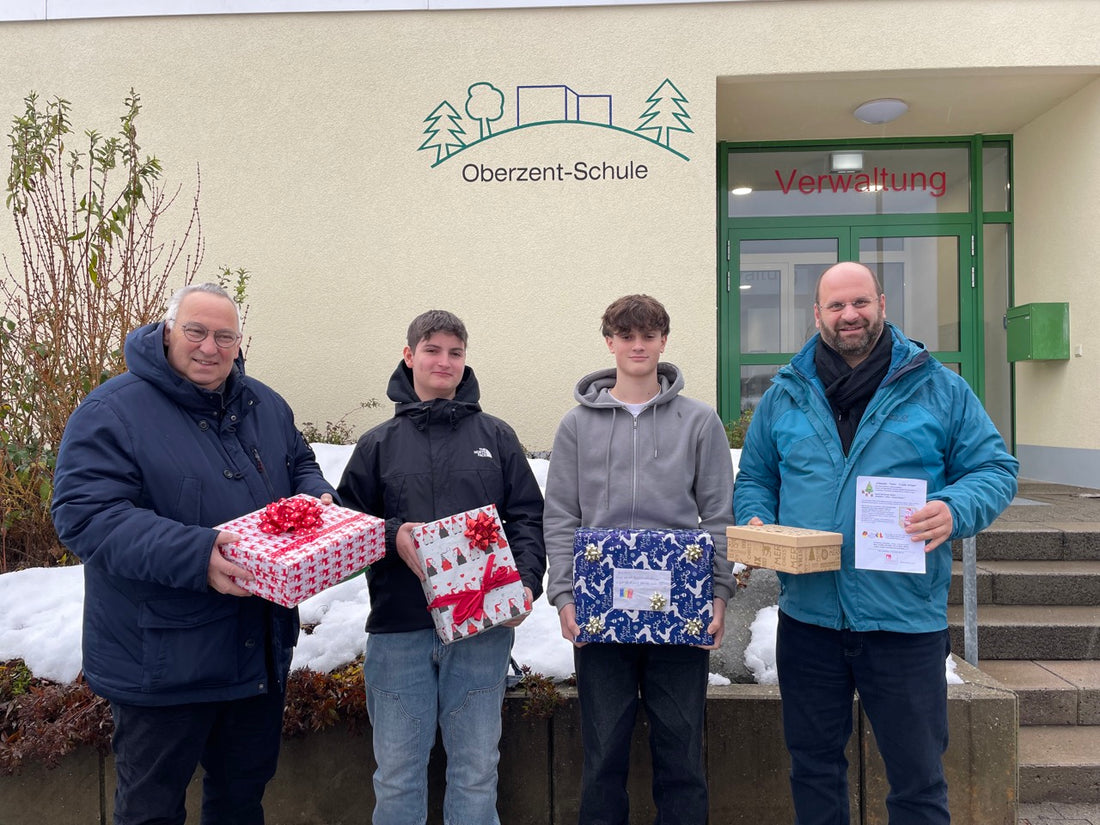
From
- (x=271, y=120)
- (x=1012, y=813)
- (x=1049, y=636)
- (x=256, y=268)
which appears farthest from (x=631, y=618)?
(x=271, y=120)

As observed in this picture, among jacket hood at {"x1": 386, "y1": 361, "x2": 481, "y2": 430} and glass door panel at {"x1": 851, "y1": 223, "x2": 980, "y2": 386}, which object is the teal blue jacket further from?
glass door panel at {"x1": 851, "y1": 223, "x2": 980, "y2": 386}

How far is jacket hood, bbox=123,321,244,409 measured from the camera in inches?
88.3

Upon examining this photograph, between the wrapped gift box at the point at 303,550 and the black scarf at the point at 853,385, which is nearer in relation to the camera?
the wrapped gift box at the point at 303,550

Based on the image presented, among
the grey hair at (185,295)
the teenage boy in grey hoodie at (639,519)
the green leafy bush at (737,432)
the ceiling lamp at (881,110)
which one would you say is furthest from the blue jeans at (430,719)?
the ceiling lamp at (881,110)

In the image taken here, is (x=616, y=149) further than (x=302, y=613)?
Yes

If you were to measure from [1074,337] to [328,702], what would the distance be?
721 cm

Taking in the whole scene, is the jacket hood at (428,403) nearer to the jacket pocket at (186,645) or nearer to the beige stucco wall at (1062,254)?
the jacket pocket at (186,645)

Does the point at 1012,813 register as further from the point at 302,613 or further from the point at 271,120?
the point at 271,120

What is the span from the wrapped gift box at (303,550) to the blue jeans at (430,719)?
408 millimetres

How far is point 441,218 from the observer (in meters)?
6.61

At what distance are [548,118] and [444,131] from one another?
0.89m

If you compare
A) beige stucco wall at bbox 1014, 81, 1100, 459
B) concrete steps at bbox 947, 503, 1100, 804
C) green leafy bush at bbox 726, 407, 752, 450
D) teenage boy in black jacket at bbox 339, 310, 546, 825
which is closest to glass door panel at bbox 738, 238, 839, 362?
green leafy bush at bbox 726, 407, 752, 450

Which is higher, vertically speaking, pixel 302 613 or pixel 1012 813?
pixel 302 613

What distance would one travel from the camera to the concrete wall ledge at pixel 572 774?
3.04 meters
